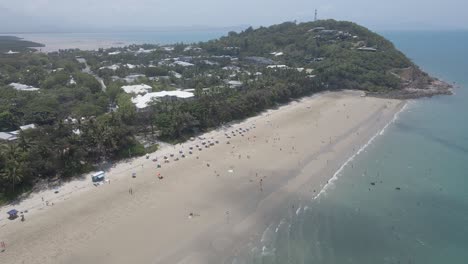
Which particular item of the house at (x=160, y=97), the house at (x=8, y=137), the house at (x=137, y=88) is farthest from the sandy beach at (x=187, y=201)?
the house at (x=137, y=88)

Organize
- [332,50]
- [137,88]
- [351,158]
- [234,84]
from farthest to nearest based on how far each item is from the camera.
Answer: [332,50], [234,84], [137,88], [351,158]

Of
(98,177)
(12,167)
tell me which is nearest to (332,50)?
(98,177)

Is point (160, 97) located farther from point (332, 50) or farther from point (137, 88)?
point (332, 50)

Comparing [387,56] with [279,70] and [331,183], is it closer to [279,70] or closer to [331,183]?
[279,70]

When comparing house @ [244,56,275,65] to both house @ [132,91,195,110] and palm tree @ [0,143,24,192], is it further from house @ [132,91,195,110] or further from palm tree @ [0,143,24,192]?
palm tree @ [0,143,24,192]

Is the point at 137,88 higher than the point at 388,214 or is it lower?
higher

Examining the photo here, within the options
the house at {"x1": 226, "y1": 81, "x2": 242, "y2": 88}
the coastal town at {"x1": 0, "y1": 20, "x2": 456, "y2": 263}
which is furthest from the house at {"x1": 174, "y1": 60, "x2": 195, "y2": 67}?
the house at {"x1": 226, "y1": 81, "x2": 242, "y2": 88}

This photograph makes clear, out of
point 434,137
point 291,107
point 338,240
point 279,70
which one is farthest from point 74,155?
point 279,70
